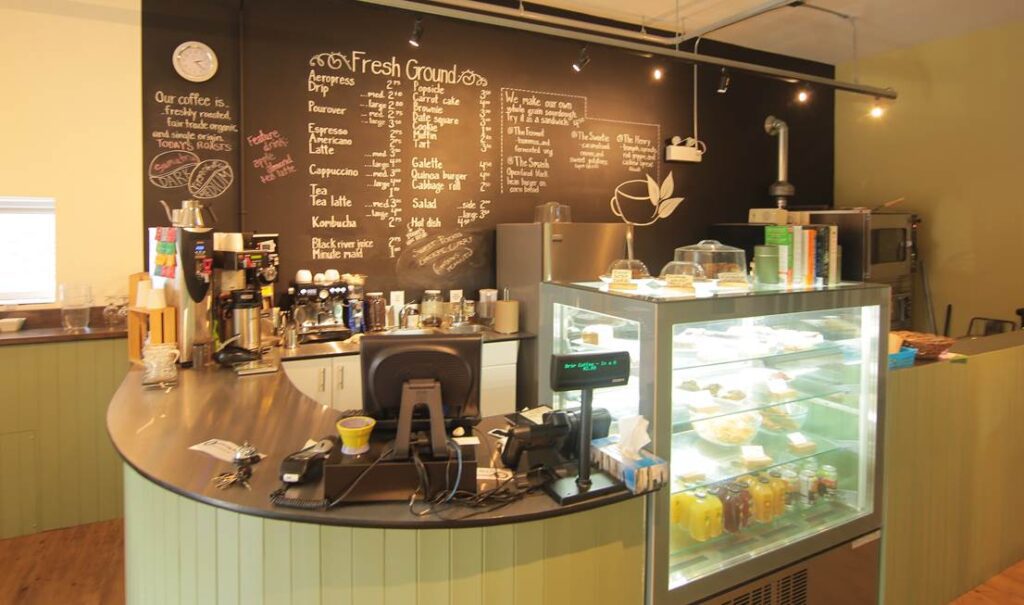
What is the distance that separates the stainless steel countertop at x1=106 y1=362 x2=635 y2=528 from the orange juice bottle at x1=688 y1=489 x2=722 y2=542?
67cm

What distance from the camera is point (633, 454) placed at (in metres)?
1.62

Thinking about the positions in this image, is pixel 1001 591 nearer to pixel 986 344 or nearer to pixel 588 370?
pixel 986 344

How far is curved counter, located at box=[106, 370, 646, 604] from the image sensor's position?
140cm

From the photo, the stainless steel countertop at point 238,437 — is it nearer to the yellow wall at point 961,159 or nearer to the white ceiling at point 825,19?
the white ceiling at point 825,19

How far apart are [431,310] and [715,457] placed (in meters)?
2.25

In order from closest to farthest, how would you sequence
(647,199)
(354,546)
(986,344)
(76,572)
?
(354,546) < (76,572) < (986,344) < (647,199)

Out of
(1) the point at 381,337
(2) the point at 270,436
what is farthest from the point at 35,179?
(1) the point at 381,337

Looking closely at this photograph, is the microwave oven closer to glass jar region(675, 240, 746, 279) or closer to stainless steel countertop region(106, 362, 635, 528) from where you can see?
glass jar region(675, 240, 746, 279)

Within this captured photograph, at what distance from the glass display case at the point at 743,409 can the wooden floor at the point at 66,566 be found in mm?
2158

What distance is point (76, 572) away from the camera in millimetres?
2869

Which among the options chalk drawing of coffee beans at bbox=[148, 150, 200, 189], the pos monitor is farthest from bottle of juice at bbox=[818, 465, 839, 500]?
chalk drawing of coffee beans at bbox=[148, 150, 200, 189]

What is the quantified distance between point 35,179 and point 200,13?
1264 millimetres

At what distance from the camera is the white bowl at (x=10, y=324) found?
10.6 ft

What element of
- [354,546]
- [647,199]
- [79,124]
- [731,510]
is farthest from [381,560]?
[647,199]
